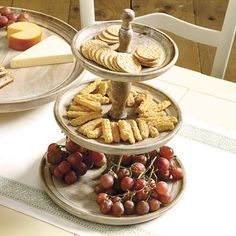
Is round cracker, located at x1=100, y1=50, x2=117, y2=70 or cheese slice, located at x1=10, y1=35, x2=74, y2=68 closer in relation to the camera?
round cracker, located at x1=100, y1=50, x2=117, y2=70

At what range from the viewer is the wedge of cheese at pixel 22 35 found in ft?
4.47

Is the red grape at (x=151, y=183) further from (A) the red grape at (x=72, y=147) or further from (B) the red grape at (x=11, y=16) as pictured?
(B) the red grape at (x=11, y=16)

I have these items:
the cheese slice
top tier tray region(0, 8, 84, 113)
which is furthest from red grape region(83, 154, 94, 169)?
the cheese slice

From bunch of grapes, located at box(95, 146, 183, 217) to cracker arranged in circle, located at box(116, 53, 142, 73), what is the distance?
199 millimetres

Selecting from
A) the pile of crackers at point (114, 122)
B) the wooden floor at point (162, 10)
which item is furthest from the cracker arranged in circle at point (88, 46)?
the wooden floor at point (162, 10)

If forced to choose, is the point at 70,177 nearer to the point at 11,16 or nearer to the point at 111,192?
the point at 111,192

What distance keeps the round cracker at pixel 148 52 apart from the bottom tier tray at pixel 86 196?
0.26 m

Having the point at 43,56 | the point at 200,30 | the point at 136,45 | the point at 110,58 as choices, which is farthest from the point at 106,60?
the point at 200,30

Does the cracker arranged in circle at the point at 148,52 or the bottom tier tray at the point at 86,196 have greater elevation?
the cracker arranged in circle at the point at 148,52

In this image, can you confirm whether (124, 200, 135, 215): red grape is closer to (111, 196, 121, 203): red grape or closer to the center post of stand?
(111, 196, 121, 203): red grape

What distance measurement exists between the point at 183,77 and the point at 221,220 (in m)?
0.50

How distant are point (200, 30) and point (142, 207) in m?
0.82

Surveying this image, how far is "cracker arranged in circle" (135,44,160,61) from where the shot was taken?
910 mm

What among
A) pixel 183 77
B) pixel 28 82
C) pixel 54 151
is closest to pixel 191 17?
pixel 183 77
